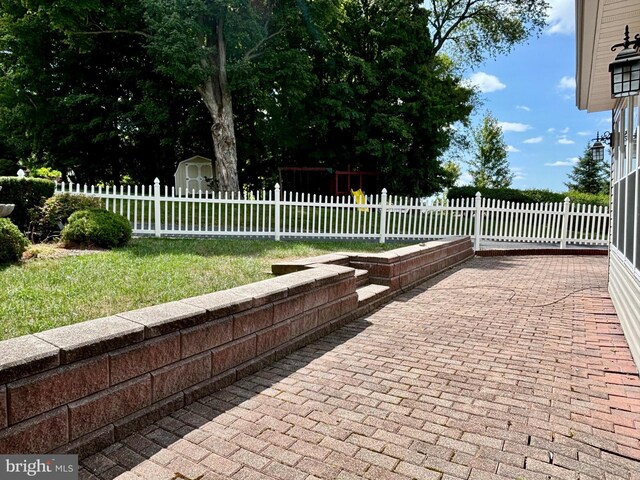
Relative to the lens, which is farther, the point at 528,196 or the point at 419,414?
the point at 528,196

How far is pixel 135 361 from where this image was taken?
2.31 meters

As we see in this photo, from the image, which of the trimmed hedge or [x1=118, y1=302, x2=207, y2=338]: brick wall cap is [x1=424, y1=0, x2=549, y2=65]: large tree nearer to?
the trimmed hedge

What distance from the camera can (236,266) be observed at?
18.7ft

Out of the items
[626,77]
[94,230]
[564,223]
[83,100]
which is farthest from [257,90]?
[626,77]

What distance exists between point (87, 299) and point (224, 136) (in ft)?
43.7

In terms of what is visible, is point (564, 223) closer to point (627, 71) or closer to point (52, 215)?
point (627, 71)

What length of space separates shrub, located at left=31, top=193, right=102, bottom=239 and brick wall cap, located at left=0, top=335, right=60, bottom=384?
6327 mm

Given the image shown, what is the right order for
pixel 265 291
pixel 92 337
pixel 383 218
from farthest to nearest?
pixel 383 218 < pixel 265 291 < pixel 92 337

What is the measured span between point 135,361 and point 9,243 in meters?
4.01

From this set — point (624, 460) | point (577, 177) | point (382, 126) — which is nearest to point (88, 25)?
point (382, 126)

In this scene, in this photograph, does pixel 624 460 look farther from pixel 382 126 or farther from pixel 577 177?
pixel 577 177

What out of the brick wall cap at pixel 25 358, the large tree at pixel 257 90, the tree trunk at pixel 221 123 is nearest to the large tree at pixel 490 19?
the large tree at pixel 257 90

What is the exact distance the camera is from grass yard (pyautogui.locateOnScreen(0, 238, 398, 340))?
3.17m

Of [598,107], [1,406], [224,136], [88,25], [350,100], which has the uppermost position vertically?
[88,25]
